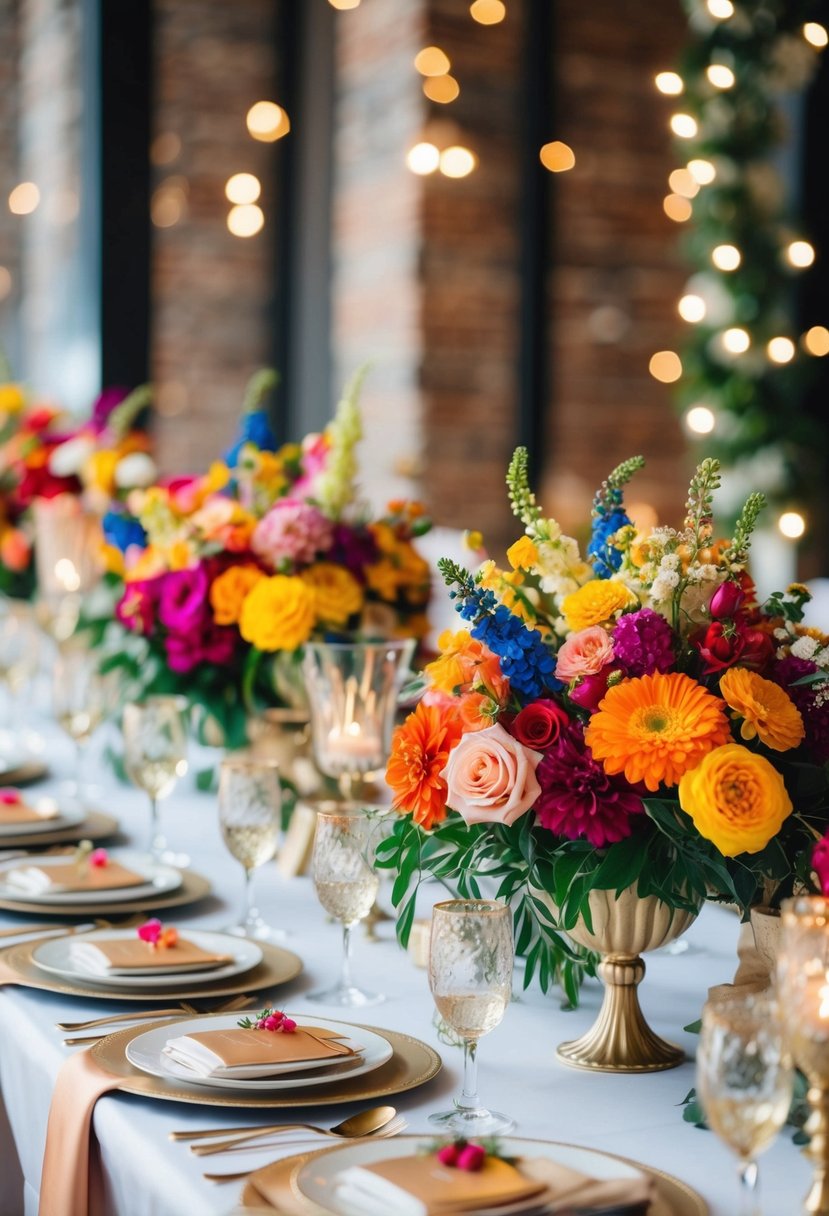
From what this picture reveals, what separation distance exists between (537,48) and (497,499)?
133 cm

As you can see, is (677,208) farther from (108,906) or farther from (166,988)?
(166,988)

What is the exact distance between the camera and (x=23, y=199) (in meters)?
5.88

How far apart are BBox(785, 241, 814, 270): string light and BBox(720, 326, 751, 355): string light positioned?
249 millimetres

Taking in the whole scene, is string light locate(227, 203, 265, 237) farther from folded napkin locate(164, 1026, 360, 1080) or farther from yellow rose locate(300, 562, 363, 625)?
folded napkin locate(164, 1026, 360, 1080)

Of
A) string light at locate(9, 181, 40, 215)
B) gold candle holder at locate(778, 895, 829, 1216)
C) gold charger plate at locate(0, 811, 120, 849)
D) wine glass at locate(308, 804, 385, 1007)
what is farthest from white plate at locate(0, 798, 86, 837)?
string light at locate(9, 181, 40, 215)

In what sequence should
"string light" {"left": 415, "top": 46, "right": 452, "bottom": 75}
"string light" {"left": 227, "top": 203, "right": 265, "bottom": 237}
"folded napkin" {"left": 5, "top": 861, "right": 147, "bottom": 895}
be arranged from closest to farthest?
"folded napkin" {"left": 5, "top": 861, "right": 147, "bottom": 895} < "string light" {"left": 415, "top": 46, "right": 452, "bottom": 75} < "string light" {"left": 227, "top": 203, "right": 265, "bottom": 237}

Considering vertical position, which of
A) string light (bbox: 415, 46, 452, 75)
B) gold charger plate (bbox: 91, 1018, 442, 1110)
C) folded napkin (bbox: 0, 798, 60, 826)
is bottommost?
gold charger plate (bbox: 91, 1018, 442, 1110)

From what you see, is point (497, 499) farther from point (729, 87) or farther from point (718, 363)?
point (729, 87)

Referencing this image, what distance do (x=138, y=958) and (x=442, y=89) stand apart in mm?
3484

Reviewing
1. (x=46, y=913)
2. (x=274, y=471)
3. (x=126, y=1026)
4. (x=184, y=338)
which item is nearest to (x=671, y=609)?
(x=126, y=1026)

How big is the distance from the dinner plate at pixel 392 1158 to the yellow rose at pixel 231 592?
3.72 ft

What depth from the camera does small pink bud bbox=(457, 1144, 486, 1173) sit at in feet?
2.95

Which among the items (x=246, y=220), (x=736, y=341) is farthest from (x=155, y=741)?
(x=246, y=220)

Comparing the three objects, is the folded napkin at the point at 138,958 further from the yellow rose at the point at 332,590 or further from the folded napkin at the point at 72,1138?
the yellow rose at the point at 332,590
